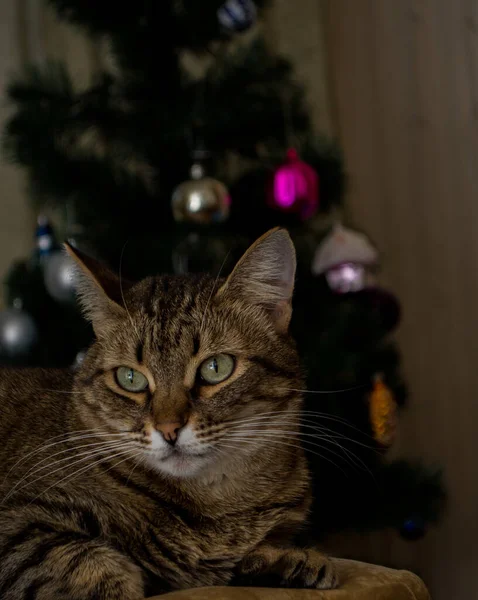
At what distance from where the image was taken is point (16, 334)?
64.0 inches

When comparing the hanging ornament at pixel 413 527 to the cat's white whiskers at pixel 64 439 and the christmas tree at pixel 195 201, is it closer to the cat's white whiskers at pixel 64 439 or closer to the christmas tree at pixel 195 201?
the christmas tree at pixel 195 201

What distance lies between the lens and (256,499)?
1050 millimetres

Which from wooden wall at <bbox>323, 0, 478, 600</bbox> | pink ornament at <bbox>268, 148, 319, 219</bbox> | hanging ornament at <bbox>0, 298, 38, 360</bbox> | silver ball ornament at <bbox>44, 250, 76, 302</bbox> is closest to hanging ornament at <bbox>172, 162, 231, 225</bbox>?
pink ornament at <bbox>268, 148, 319, 219</bbox>

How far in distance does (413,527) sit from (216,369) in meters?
0.96

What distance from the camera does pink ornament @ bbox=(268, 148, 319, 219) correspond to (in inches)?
66.0

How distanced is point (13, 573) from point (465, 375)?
1744mm

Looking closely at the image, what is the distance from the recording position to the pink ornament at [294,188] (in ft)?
5.50

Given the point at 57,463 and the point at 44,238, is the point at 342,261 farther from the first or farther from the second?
the point at 57,463

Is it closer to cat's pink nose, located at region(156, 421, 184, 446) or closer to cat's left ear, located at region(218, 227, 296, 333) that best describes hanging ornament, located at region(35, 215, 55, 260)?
cat's left ear, located at region(218, 227, 296, 333)

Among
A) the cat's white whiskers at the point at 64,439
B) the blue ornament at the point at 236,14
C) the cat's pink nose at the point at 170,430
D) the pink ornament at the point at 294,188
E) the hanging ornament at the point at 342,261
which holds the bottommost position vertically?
the cat's white whiskers at the point at 64,439

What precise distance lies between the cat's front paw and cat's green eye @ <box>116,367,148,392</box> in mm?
254

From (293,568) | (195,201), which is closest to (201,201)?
(195,201)

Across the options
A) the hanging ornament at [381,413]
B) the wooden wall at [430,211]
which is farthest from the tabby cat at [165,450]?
the wooden wall at [430,211]

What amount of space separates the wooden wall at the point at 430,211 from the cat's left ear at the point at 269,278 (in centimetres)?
134
